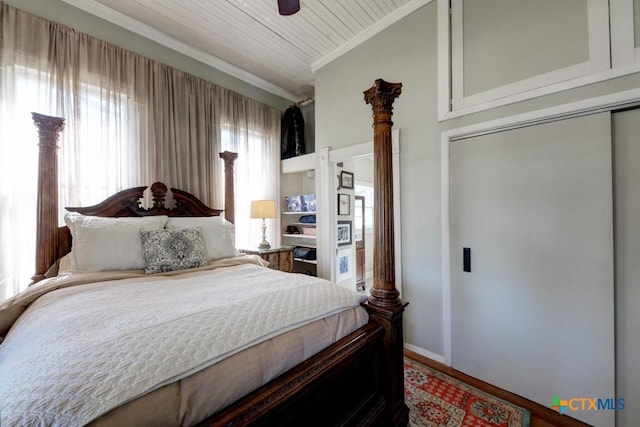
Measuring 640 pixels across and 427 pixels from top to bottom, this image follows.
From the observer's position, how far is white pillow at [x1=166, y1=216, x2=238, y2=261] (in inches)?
90.6

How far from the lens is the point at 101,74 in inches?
94.6

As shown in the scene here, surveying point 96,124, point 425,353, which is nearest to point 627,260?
point 425,353

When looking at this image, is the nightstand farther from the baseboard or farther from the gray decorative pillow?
the baseboard

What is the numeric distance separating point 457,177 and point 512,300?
1011 mm

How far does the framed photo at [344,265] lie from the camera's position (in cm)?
339

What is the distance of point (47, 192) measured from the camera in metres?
1.97

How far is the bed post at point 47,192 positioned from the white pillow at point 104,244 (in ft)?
0.67

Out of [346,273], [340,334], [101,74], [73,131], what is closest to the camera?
[340,334]

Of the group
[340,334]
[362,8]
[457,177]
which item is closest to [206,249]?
[340,334]

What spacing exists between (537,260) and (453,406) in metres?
1.16

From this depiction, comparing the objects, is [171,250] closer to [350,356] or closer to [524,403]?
[350,356]

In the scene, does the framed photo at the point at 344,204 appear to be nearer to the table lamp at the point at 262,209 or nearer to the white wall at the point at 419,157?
the table lamp at the point at 262,209

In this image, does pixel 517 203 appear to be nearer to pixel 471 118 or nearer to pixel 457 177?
pixel 457 177

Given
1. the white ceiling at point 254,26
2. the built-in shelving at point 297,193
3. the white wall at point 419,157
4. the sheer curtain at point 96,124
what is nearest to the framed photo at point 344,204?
the built-in shelving at point 297,193
